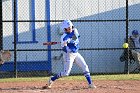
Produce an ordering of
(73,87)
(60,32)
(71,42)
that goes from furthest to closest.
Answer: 1. (60,32)
2. (73,87)
3. (71,42)

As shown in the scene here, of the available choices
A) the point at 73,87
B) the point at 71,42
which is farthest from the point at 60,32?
the point at 71,42

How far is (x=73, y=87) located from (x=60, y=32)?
14.1 ft

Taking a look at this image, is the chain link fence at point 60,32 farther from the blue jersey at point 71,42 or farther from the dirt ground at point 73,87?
the blue jersey at point 71,42

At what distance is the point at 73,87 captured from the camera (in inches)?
517

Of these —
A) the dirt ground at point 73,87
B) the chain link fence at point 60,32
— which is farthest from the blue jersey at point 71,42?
the chain link fence at point 60,32

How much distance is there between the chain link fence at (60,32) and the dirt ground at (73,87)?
8.11 feet

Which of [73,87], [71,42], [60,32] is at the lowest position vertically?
[73,87]

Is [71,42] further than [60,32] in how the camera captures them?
No

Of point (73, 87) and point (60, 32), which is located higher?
point (60, 32)

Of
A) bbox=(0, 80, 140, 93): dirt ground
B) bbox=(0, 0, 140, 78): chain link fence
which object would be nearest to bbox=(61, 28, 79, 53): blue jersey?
bbox=(0, 80, 140, 93): dirt ground

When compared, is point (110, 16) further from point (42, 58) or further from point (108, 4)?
point (42, 58)

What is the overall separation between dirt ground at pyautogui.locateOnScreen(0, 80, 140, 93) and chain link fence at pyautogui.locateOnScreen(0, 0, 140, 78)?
8.11ft

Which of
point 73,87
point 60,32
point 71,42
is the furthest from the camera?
point 60,32

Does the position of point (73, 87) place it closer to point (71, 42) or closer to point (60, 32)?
point (71, 42)
